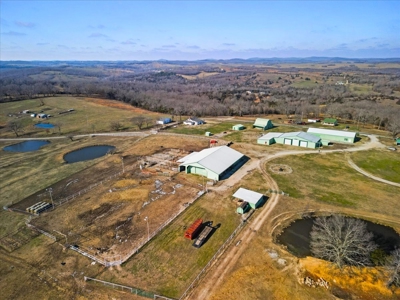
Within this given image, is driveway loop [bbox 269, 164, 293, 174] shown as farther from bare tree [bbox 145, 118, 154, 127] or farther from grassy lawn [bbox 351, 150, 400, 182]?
bare tree [bbox 145, 118, 154, 127]

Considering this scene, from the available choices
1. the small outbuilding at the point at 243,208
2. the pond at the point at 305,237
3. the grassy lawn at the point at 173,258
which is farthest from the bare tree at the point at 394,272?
the small outbuilding at the point at 243,208

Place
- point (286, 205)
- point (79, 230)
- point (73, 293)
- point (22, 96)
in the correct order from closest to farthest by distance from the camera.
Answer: point (73, 293) < point (79, 230) < point (286, 205) < point (22, 96)

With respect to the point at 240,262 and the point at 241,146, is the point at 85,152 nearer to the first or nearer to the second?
the point at 241,146

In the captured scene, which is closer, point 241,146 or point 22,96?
point 241,146

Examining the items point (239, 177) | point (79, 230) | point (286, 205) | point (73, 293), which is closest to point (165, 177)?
point (239, 177)

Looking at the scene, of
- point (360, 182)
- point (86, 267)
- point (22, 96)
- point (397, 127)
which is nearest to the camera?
point (86, 267)

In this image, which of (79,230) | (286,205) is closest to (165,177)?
(79,230)
